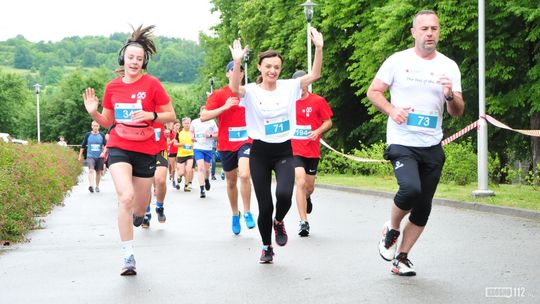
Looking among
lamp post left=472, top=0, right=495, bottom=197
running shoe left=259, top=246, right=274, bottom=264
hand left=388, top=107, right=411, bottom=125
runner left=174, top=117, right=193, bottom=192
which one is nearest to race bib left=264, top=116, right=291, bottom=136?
running shoe left=259, top=246, right=274, bottom=264

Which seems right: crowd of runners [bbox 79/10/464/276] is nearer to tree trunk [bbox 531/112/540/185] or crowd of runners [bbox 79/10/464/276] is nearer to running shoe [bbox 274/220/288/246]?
running shoe [bbox 274/220/288/246]

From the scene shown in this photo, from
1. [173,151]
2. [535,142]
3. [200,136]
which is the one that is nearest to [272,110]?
[200,136]

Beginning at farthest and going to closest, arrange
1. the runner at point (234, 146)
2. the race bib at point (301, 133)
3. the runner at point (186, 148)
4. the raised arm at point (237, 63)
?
the runner at point (186, 148) < the race bib at point (301, 133) < the runner at point (234, 146) < the raised arm at point (237, 63)

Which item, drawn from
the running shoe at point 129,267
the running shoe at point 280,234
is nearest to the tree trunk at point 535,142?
the running shoe at point 280,234

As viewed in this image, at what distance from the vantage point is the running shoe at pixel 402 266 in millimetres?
7988

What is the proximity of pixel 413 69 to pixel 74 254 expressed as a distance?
4550 millimetres

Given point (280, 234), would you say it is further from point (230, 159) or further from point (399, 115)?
point (230, 159)

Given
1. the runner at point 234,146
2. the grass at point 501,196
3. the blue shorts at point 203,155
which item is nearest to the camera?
the runner at point 234,146

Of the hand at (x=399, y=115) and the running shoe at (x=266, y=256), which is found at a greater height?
the hand at (x=399, y=115)

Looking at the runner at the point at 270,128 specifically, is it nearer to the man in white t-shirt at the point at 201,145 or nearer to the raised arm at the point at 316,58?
the raised arm at the point at 316,58

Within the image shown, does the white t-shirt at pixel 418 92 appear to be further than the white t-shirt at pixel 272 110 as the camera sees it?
No

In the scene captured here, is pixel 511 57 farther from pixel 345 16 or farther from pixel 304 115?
pixel 304 115

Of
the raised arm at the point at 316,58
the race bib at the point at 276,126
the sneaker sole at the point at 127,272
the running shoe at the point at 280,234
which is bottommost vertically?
the sneaker sole at the point at 127,272

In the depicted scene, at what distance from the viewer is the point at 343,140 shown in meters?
42.6
